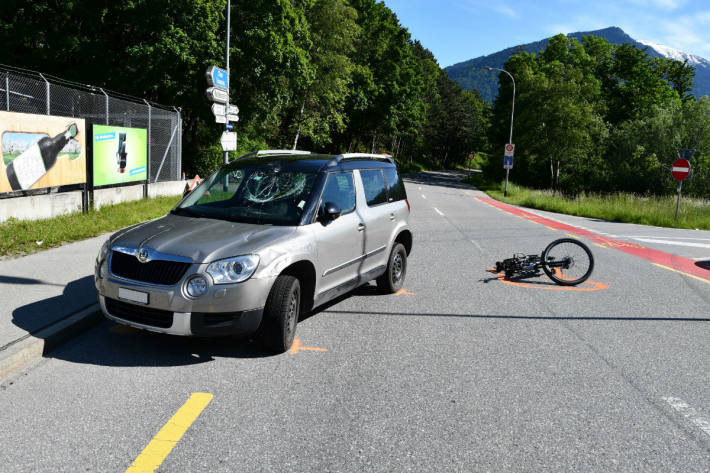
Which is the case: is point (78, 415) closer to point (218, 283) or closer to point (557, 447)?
point (218, 283)

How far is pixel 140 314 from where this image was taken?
4578mm

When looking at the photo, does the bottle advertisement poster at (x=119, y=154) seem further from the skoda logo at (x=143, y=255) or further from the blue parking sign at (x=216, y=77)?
the skoda logo at (x=143, y=255)

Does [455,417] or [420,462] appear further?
[455,417]

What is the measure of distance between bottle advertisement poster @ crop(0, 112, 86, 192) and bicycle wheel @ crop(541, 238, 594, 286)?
9539 millimetres

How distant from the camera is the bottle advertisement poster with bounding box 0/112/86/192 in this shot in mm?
10172

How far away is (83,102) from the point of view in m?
13.5

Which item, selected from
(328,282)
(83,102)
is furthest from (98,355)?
(83,102)

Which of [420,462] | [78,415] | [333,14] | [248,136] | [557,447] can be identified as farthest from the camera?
[333,14]

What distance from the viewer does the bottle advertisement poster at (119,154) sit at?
13539 mm

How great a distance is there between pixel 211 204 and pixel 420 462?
3643mm

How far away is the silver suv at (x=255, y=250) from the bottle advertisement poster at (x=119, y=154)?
8.51m

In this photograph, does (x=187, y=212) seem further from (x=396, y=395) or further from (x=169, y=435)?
(x=396, y=395)

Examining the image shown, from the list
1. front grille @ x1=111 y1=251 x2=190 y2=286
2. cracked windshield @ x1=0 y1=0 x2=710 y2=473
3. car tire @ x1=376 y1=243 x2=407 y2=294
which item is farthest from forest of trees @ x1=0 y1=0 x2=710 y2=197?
front grille @ x1=111 y1=251 x2=190 y2=286

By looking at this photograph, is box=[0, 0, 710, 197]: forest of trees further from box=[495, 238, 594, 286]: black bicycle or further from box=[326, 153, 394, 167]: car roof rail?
box=[495, 238, 594, 286]: black bicycle
